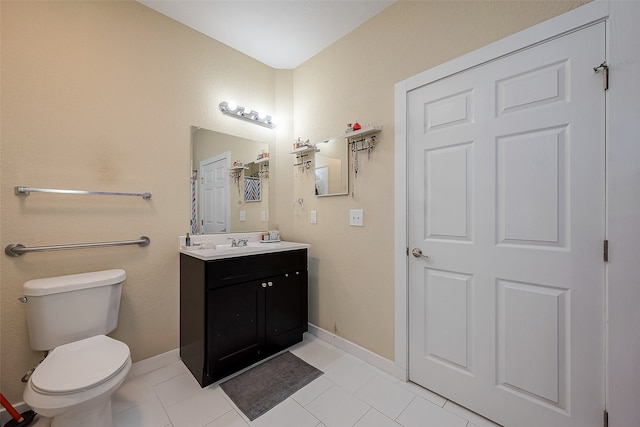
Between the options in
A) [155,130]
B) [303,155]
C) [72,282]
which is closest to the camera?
[72,282]

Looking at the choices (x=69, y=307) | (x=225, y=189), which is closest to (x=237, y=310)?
(x=69, y=307)

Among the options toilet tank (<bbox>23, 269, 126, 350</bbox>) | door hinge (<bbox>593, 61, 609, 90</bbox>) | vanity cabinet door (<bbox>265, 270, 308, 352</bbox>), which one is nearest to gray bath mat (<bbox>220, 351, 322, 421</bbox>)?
vanity cabinet door (<bbox>265, 270, 308, 352</bbox>)

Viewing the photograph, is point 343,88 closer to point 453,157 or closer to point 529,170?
point 453,157

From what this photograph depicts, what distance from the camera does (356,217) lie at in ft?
6.67

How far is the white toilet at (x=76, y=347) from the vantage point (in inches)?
42.5

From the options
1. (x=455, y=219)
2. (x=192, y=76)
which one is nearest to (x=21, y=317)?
(x=192, y=76)

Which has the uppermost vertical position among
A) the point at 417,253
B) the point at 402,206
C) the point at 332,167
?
the point at 332,167

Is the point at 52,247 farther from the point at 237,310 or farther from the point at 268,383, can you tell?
the point at 268,383

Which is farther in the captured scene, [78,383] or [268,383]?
[268,383]

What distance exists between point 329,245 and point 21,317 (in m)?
1.99

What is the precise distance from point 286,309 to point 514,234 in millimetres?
1651

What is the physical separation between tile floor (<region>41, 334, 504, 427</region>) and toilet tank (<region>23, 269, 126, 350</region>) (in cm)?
50

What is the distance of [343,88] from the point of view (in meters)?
2.13

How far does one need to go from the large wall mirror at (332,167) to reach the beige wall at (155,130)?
98mm
